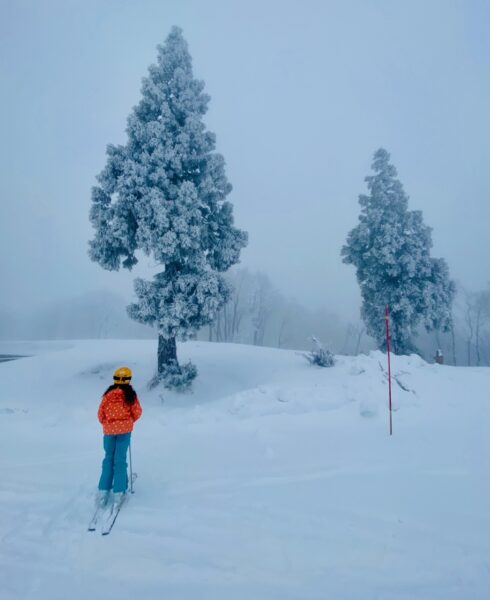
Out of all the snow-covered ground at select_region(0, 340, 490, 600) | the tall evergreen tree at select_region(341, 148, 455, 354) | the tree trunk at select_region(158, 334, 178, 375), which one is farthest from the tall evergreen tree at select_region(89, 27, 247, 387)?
the tall evergreen tree at select_region(341, 148, 455, 354)

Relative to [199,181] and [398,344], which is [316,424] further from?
[398,344]

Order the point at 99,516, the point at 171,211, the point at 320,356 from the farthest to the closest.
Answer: the point at 320,356, the point at 171,211, the point at 99,516

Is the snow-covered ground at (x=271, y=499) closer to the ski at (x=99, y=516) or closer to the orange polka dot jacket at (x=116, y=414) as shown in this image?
the ski at (x=99, y=516)

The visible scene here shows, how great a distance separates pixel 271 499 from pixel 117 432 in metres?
2.50

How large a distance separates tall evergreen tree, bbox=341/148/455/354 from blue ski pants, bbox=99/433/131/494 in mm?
18153

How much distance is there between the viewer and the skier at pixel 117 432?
4887mm

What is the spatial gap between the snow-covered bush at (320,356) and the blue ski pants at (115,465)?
9.30 meters

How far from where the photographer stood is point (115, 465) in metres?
4.96

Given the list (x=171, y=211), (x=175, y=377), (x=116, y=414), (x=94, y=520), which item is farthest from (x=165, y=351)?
(x=94, y=520)

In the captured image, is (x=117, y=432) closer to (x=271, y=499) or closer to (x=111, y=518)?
(x=111, y=518)

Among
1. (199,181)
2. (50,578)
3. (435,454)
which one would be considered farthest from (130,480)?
(199,181)

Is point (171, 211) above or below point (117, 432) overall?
above

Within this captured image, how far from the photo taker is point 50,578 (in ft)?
Result: 10.7

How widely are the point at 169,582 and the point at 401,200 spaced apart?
22139 mm
